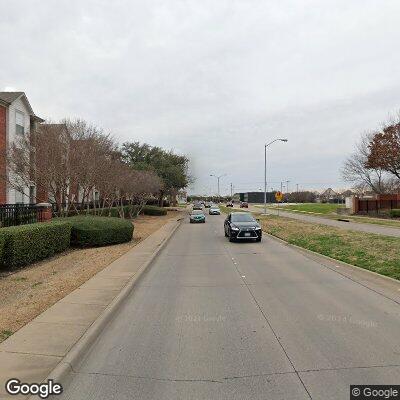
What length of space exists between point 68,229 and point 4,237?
18.6ft

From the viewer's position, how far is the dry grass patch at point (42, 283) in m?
7.52

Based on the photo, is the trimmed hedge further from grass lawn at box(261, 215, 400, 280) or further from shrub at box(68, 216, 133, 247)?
grass lawn at box(261, 215, 400, 280)

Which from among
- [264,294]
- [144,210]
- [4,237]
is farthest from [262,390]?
[144,210]

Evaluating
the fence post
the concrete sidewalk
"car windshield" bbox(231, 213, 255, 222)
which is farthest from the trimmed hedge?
"car windshield" bbox(231, 213, 255, 222)

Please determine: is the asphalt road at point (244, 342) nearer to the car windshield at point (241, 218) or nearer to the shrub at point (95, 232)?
the shrub at point (95, 232)

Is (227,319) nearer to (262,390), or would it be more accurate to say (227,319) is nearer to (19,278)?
(262,390)

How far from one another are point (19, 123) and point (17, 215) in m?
15.1

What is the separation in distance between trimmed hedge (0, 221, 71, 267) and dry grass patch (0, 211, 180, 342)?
323 mm

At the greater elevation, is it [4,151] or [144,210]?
[4,151]

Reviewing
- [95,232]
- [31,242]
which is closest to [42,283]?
[31,242]

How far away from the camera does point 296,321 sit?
7207 mm

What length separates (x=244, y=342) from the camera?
6.12 meters

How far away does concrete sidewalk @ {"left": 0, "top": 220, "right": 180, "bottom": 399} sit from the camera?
4.93 metres

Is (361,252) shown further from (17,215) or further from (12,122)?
(12,122)
